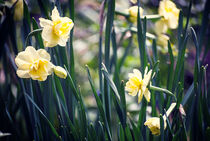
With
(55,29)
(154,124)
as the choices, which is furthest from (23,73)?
(154,124)

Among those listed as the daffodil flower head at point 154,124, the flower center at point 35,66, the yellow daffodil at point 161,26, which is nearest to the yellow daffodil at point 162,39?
the yellow daffodil at point 161,26

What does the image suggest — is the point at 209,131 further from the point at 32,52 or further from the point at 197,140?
the point at 32,52

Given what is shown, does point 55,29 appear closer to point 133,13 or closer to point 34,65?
point 34,65

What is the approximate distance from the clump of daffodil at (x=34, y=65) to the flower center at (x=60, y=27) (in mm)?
60

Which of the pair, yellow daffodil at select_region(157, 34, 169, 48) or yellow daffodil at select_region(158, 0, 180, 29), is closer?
yellow daffodil at select_region(158, 0, 180, 29)

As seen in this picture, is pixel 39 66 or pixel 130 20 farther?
pixel 130 20

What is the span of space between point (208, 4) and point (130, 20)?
0.26 meters

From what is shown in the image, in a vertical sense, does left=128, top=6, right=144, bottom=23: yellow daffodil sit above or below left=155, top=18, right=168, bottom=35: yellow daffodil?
above

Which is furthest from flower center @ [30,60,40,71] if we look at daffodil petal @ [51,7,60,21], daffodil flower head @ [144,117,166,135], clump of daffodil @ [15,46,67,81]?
daffodil flower head @ [144,117,166,135]

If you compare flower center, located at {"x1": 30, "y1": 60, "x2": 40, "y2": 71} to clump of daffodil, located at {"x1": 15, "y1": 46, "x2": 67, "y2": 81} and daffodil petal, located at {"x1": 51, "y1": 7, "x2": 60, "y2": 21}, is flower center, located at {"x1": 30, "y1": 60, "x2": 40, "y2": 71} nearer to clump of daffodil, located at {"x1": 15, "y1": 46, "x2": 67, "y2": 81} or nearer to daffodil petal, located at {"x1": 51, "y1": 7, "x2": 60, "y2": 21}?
clump of daffodil, located at {"x1": 15, "y1": 46, "x2": 67, "y2": 81}

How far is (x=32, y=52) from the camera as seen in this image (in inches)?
19.3

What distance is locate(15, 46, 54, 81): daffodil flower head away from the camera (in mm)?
474

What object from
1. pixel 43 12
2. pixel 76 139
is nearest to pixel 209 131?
pixel 76 139

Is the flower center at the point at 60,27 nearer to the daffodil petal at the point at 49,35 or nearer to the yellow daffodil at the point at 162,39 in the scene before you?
the daffodil petal at the point at 49,35
